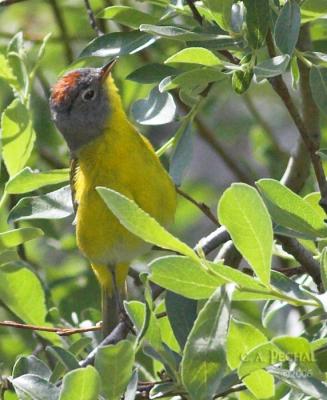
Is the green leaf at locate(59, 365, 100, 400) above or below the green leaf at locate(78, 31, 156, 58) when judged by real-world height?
below

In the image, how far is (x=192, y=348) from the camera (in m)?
1.87

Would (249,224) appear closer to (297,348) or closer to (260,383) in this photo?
(297,348)

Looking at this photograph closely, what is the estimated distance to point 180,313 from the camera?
247 centimetres

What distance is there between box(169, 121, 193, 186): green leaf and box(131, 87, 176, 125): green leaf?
161 mm

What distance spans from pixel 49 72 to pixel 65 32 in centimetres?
42

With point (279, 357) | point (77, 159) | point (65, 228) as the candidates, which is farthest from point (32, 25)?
point (279, 357)

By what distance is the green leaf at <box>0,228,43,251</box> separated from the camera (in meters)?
2.79

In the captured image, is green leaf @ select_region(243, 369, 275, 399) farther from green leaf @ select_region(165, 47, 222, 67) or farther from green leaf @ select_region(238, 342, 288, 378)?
green leaf @ select_region(165, 47, 222, 67)

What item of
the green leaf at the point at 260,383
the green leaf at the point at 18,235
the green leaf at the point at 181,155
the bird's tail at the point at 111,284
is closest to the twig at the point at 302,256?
the green leaf at the point at 181,155

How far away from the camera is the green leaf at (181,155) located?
10.1 feet

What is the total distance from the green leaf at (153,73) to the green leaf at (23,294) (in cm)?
73

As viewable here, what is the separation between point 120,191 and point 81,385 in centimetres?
192

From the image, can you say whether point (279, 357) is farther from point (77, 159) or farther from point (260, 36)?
point (77, 159)

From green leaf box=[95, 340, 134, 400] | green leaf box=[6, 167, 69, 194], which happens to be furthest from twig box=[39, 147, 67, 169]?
green leaf box=[95, 340, 134, 400]
